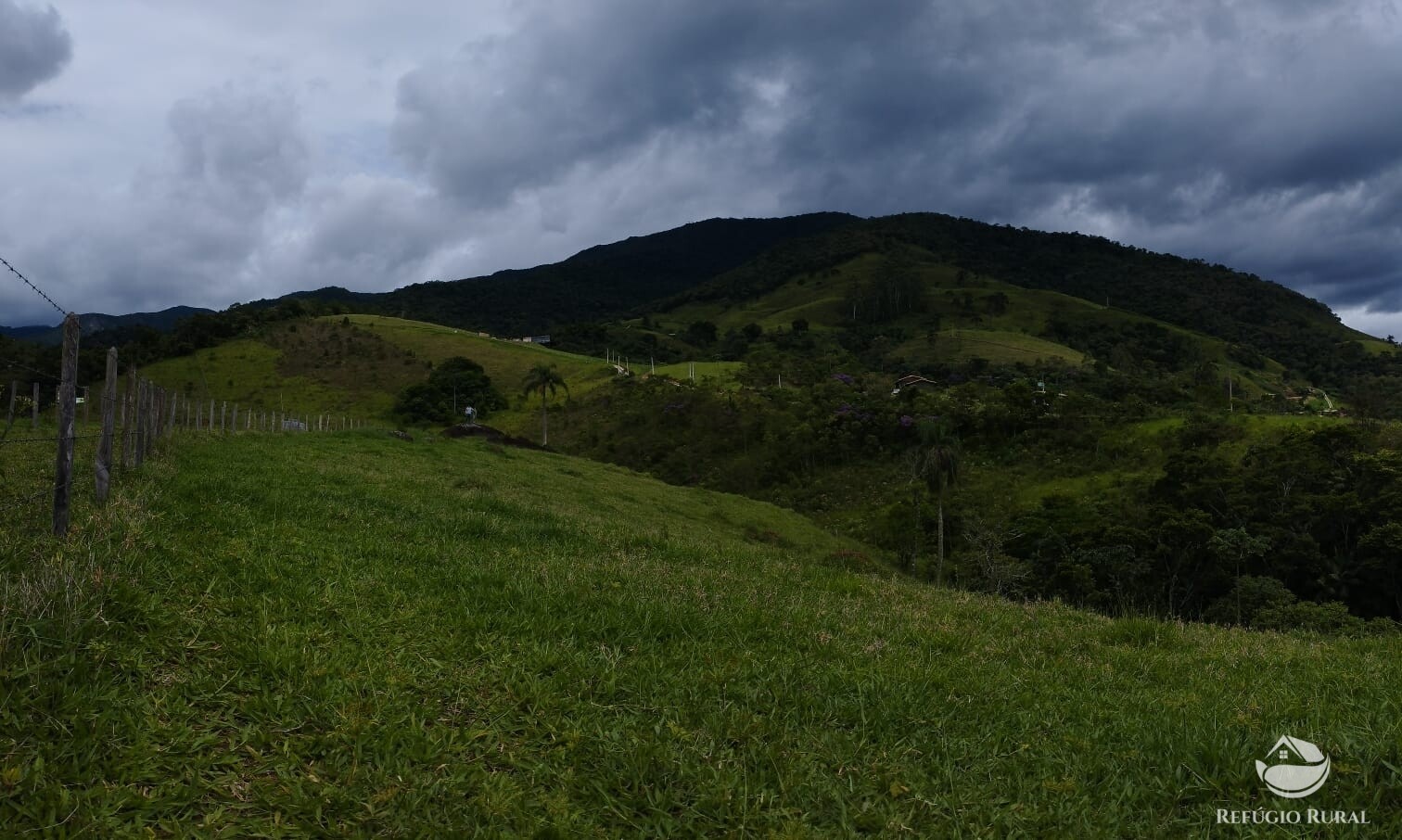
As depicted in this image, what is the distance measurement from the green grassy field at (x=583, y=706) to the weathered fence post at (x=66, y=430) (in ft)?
1.54

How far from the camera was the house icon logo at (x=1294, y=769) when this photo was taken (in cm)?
487

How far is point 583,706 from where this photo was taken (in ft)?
19.1

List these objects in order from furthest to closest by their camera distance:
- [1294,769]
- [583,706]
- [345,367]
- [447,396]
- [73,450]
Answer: [345,367]
[447,396]
[73,450]
[583,706]
[1294,769]

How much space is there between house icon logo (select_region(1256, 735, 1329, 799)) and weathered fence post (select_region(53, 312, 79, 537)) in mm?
10942

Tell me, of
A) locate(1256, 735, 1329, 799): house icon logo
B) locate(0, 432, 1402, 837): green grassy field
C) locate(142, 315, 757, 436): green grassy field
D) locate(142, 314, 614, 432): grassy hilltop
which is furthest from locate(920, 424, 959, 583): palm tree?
locate(142, 314, 614, 432): grassy hilltop

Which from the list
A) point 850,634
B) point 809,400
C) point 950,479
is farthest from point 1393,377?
point 850,634

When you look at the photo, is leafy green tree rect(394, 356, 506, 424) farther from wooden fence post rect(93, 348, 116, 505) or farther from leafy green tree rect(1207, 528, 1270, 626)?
wooden fence post rect(93, 348, 116, 505)

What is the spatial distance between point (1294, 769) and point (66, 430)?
11.8 m

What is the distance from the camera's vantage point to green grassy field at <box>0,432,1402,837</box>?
14.8 feet

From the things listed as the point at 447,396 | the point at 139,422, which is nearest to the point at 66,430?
the point at 139,422

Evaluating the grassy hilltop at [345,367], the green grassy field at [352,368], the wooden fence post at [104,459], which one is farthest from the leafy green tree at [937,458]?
the grassy hilltop at [345,367]

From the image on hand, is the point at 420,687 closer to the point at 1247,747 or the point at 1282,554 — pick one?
the point at 1247,747
